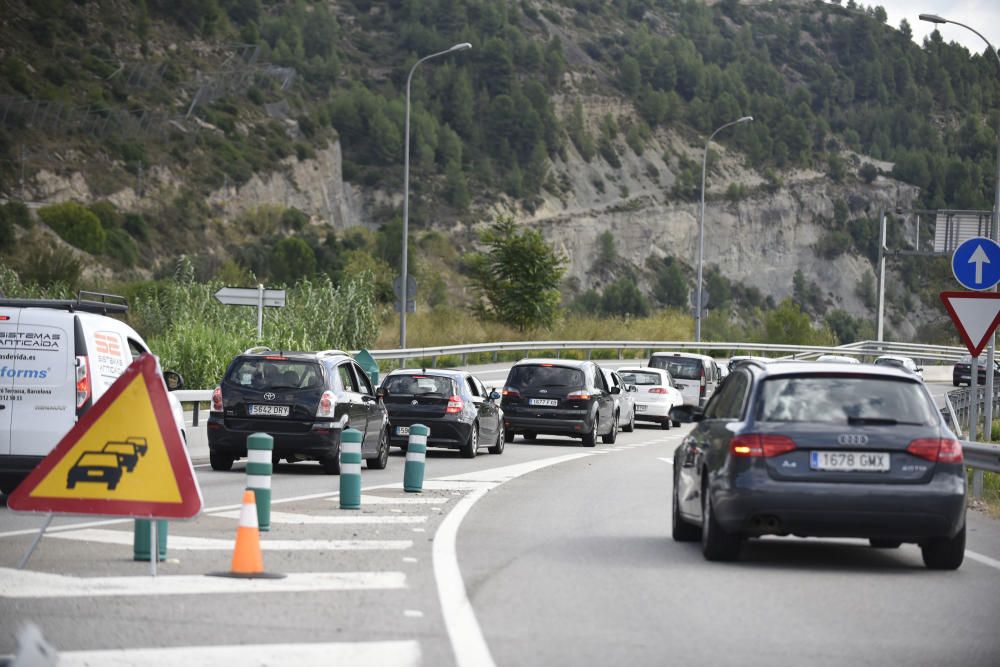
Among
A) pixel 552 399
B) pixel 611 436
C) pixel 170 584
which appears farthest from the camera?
pixel 611 436

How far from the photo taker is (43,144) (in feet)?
294

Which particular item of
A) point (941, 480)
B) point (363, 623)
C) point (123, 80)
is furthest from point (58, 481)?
point (123, 80)

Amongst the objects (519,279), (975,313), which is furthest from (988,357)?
(519,279)

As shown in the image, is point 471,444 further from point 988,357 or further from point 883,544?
point 883,544

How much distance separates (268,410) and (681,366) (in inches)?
925

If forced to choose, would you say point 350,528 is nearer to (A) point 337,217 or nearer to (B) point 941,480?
(B) point 941,480

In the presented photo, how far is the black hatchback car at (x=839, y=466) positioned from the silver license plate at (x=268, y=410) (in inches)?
369

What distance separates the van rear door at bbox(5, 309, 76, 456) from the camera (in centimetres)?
1498

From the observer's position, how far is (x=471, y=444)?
25.1 metres

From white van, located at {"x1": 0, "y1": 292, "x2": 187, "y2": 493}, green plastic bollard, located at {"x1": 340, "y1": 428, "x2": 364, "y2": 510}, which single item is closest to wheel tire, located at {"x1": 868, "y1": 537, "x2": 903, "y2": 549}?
green plastic bollard, located at {"x1": 340, "y1": 428, "x2": 364, "y2": 510}

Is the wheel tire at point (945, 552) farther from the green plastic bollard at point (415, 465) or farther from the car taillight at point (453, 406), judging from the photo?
the car taillight at point (453, 406)

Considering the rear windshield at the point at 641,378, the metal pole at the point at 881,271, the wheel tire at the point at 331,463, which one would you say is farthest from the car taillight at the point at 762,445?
the metal pole at the point at 881,271

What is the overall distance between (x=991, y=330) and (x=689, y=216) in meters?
116

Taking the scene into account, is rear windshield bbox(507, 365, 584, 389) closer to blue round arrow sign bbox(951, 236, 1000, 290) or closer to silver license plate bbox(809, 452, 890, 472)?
blue round arrow sign bbox(951, 236, 1000, 290)
